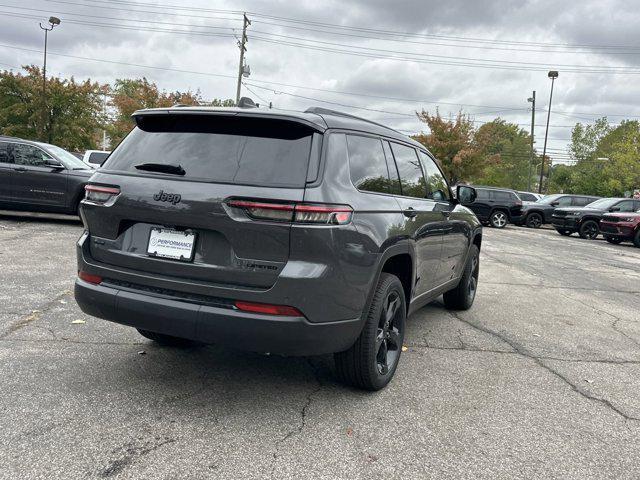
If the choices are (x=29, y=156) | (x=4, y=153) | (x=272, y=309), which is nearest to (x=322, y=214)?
(x=272, y=309)

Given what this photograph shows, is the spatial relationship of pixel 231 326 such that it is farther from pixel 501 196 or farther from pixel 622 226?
pixel 501 196

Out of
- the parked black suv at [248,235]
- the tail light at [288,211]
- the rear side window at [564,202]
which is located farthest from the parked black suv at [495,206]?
the tail light at [288,211]

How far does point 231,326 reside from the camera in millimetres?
2713

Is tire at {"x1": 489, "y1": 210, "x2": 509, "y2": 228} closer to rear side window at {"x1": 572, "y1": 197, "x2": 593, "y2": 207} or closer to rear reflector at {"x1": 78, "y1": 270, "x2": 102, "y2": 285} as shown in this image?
rear side window at {"x1": 572, "y1": 197, "x2": 593, "y2": 207}

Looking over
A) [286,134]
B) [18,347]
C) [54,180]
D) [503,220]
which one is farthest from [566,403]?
[503,220]

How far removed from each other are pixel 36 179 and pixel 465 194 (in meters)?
9.09

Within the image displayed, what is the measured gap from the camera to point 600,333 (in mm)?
5410

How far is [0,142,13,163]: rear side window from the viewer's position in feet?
35.1

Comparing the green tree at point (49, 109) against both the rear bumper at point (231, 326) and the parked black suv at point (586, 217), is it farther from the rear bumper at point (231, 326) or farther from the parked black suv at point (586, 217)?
the rear bumper at point (231, 326)

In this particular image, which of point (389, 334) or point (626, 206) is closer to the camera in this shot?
point (389, 334)

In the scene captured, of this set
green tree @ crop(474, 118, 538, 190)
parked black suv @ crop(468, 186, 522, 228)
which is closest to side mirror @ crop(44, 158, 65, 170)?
parked black suv @ crop(468, 186, 522, 228)

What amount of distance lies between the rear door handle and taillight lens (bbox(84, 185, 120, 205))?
1.93 meters

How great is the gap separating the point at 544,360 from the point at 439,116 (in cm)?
3418

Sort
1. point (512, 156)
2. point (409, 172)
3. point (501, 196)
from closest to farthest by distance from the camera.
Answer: point (409, 172) → point (501, 196) → point (512, 156)
